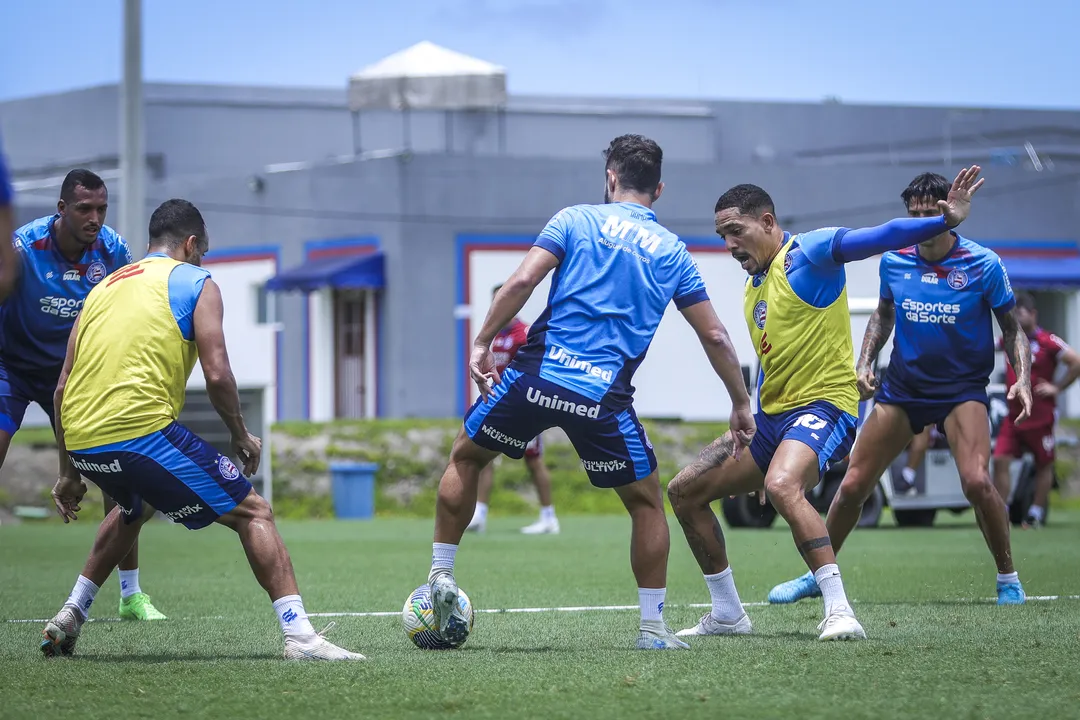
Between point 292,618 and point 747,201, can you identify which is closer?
point 292,618

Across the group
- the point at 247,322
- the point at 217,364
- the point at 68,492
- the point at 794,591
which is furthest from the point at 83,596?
the point at 247,322

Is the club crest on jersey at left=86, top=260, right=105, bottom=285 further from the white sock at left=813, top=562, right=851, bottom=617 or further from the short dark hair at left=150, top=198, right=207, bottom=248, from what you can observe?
the white sock at left=813, top=562, right=851, bottom=617

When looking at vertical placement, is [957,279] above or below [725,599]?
above

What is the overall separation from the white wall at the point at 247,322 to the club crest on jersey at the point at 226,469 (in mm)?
27575

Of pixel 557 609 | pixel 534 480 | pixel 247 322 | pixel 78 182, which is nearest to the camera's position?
pixel 78 182

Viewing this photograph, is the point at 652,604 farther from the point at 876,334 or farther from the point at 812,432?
the point at 876,334

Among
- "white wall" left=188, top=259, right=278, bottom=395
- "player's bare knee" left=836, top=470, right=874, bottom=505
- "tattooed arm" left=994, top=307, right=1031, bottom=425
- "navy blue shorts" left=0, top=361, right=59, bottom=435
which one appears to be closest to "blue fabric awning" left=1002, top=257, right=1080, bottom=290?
"white wall" left=188, top=259, right=278, bottom=395

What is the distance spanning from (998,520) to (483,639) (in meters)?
3.38

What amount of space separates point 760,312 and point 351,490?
14.3 meters

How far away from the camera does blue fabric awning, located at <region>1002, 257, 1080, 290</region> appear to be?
104 ft

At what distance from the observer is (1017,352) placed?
8.80 metres

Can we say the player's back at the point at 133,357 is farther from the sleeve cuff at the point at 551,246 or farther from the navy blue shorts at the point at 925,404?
the navy blue shorts at the point at 925,404

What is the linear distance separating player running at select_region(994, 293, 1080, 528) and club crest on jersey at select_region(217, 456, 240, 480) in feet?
32.9

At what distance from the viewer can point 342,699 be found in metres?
5.11
